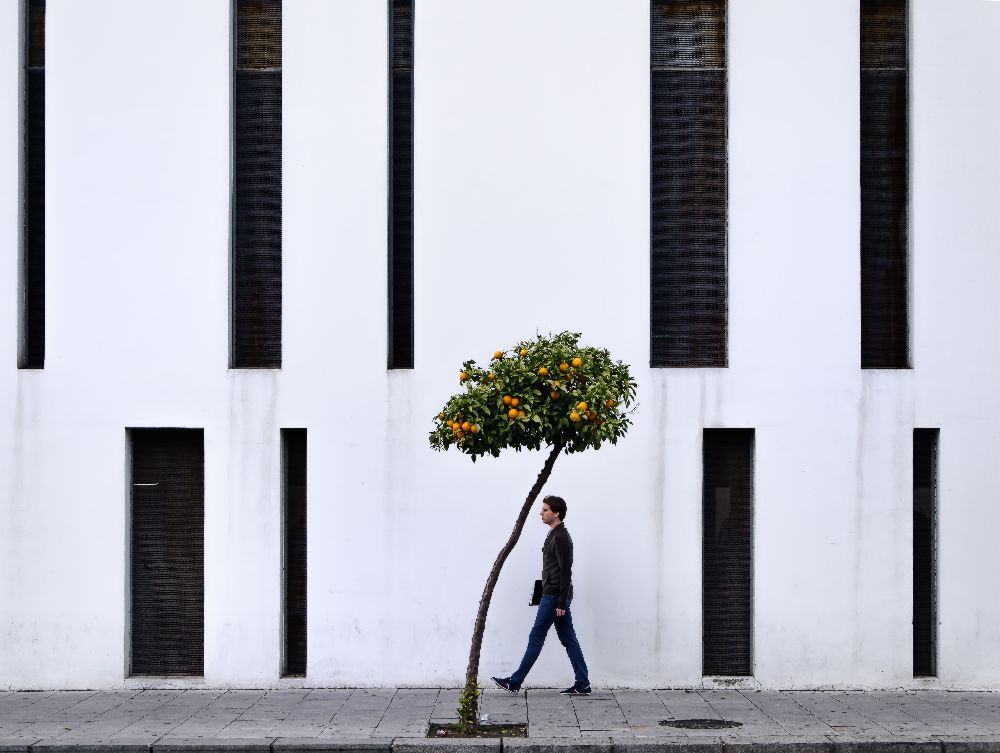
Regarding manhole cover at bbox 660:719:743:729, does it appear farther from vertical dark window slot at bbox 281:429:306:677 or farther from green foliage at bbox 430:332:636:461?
vertical dark window slot at bbox 281:429:306:677

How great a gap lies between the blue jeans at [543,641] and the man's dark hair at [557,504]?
77cm

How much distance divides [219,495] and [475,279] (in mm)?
3234

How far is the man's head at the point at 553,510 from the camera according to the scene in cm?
1131

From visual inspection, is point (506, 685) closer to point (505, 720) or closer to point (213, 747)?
point (505, 720)

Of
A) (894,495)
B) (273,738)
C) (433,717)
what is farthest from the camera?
(894,495)

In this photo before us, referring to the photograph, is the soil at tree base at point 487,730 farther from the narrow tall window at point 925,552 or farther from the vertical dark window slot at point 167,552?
the narrow tall window at point 925,552

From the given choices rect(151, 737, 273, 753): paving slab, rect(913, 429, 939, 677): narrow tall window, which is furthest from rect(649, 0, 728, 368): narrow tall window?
rect(151, 737, 273, 753): paving slab

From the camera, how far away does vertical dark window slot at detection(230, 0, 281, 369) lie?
1223 centimetres

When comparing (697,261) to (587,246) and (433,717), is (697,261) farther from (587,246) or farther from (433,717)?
(433,717)

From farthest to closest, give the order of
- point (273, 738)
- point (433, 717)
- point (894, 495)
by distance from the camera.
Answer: point (894, 495)
point (433, 717)
point (273, 738)

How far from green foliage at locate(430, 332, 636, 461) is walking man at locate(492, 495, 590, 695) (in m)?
1.71

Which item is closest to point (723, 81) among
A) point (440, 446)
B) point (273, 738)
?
point (440, 446)

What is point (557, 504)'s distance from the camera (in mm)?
11344

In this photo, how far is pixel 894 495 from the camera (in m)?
11.8
